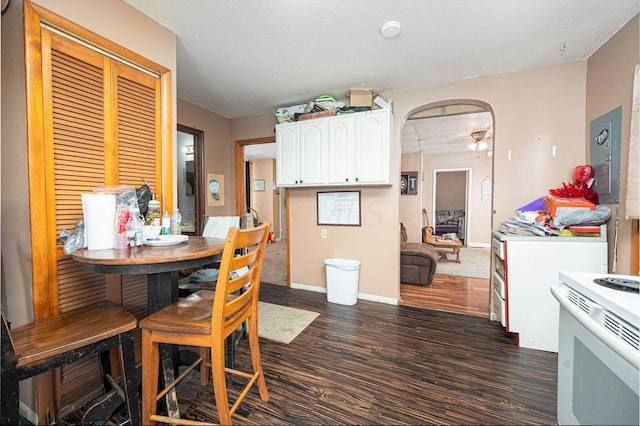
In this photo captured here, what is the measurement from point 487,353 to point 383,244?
1.42 m

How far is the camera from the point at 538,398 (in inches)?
59.2

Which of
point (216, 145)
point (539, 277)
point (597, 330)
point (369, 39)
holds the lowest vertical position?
point (539, 277)

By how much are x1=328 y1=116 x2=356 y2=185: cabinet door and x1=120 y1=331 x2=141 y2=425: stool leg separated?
231 cm

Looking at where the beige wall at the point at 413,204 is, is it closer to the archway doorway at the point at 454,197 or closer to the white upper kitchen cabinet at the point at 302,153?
the archway doorway at the point at 454,197

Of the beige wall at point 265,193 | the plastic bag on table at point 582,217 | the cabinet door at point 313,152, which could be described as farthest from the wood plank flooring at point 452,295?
the beige wall at point 265,193

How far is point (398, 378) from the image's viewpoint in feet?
5.55

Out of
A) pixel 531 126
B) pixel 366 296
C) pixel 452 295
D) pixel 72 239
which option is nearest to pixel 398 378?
pixel 366 296

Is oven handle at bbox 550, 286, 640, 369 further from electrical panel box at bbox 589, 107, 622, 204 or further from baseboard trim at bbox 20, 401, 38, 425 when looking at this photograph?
baseboard trim at bbox 20, 401, 38, 425

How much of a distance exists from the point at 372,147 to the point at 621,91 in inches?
74.0

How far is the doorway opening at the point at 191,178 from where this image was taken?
3568mm

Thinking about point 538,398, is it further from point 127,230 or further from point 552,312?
point 127,230

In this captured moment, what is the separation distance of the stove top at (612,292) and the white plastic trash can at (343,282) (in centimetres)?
207

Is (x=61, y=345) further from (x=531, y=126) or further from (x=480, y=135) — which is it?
(x=480, y=135)

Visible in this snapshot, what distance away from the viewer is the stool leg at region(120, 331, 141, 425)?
1.16 m
